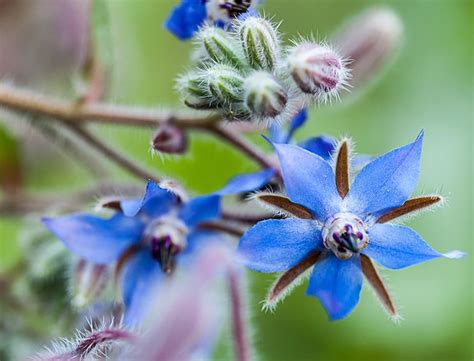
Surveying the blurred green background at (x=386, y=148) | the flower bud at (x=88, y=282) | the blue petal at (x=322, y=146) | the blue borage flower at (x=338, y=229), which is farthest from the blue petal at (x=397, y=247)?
the blurred green background at (x=386, y=148)

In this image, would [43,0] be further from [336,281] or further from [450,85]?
[336,281]

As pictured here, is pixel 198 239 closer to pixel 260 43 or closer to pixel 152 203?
pixel 152 203

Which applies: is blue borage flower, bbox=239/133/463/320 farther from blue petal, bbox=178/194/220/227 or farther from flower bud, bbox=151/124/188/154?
flower bud, bbox=151/124/188/154

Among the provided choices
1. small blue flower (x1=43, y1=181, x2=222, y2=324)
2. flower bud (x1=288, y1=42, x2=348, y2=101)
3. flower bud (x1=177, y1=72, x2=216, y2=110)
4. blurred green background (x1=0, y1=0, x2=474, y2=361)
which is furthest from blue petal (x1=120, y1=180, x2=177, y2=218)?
blurred green background (x1=0, y1=0, x2=474, y2=361)

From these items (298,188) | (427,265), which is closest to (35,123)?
(298,188)

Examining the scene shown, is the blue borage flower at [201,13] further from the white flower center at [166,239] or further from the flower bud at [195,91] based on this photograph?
the white flower center at [166,239]
